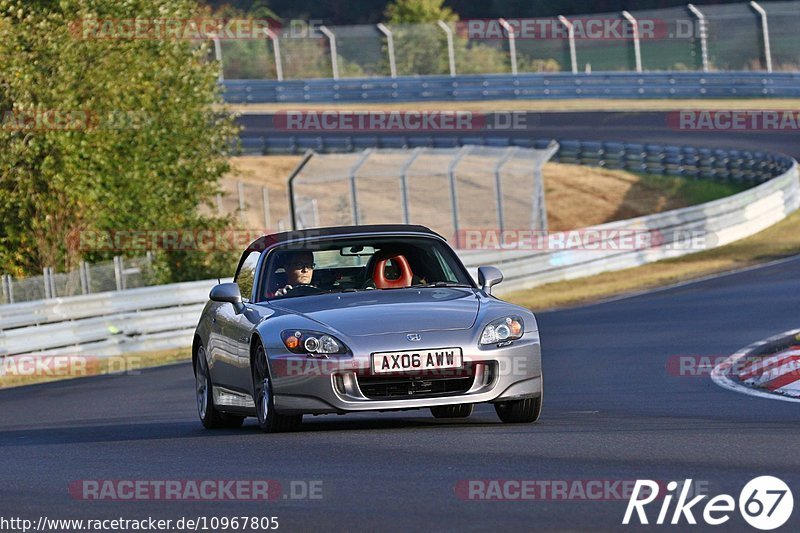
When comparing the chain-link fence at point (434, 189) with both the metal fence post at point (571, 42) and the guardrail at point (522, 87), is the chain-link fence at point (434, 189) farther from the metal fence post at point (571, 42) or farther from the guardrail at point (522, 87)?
the metal fence post at point (571, 42)

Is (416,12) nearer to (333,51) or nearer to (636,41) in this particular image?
(333,51)

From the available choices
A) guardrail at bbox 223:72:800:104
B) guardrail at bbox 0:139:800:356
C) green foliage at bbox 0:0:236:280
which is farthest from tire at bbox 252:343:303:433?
guardrail at bbox 223:72:800:104

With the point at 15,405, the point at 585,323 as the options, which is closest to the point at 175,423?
the point at 15,405

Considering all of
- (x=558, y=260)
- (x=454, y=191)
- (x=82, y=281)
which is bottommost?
(x=558, y=260)

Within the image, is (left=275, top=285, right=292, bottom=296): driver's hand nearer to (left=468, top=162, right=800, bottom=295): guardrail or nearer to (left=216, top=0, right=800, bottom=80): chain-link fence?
(left=468, top=162, right=800, bottom=295): guardrail

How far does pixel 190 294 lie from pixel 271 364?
1441 centimetres

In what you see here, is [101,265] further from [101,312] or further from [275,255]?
[275,255]

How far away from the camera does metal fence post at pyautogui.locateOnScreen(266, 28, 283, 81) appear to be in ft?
188

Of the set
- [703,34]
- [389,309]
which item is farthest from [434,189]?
[389,309]

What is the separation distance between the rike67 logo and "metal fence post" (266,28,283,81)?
5031cm

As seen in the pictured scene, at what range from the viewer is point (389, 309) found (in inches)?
417

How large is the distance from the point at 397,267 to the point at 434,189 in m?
31.4

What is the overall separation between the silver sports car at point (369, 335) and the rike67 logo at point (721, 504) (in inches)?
109

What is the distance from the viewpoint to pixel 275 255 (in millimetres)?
11805
